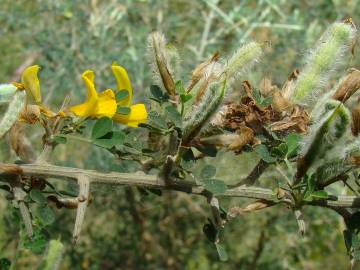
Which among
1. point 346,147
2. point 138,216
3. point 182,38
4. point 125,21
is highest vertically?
point 346,147

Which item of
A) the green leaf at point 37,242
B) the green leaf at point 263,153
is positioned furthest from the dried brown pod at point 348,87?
the green leaf at point 37,242

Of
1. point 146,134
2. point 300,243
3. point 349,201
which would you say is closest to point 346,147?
point 349,201

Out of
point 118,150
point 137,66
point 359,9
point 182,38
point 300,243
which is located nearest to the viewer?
point 118,150

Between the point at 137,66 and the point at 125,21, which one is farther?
the point at 125,21

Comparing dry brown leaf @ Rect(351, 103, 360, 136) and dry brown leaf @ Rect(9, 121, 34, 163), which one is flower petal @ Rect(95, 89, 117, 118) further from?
dry brown leaf @ Rect(351, 103, 360, 136)

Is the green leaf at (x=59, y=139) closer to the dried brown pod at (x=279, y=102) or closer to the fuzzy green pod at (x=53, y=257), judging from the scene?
the fuzzy green pod at (x=53, y=257)

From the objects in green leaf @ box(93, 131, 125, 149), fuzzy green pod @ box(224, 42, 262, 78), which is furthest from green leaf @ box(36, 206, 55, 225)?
fuzzy green pod @ box(224, 42, 262, 78)

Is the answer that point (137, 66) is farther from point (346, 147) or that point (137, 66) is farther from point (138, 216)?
point (346, 147)
